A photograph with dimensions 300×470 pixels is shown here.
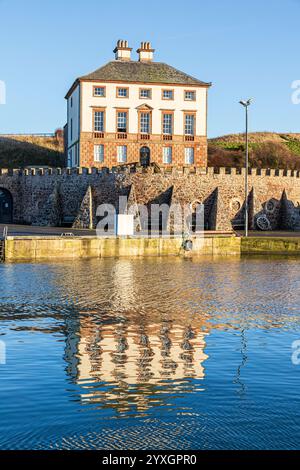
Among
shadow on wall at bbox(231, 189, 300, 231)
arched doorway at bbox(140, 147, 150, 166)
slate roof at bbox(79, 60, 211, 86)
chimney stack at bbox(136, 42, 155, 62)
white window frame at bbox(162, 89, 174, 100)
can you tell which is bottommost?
shadow on wall at bbox(231, 189, 300, 231)

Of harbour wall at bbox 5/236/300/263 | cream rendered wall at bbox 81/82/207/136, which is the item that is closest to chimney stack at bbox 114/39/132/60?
cream rendered wall at bbox 81/82/207/136

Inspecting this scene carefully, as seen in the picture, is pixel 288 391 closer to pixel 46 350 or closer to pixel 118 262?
pixel 46 350

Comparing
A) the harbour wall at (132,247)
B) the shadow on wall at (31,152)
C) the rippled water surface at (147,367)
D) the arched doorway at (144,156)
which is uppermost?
the shadow on wall at (31,152)

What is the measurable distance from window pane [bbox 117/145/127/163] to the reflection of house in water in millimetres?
44230

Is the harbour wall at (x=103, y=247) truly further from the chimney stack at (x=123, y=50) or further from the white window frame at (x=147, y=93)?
the chimney stack at (x=123, y=50)

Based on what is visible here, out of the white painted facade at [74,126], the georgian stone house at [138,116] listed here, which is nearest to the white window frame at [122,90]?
the georgian stone house at [138,116]

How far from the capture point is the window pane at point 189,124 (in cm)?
6525

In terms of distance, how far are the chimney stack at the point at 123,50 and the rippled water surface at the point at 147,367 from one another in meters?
42.0

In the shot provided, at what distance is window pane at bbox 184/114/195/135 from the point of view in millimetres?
65250

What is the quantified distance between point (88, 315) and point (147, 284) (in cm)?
871

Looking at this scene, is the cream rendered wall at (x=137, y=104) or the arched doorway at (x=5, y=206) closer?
the cream rendered wall at (x=137, y=104)

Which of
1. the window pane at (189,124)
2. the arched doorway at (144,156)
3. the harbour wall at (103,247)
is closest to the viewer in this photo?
the harbour wall at (103,247)

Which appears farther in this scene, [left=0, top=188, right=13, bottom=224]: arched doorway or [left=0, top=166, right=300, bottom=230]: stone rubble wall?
[left=0, top=188, right=13, bottom=224]: arched doorway

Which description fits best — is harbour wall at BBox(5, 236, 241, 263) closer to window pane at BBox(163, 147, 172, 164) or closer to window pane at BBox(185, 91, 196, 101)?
window pane at BBox(163, 147, 172, 164)
